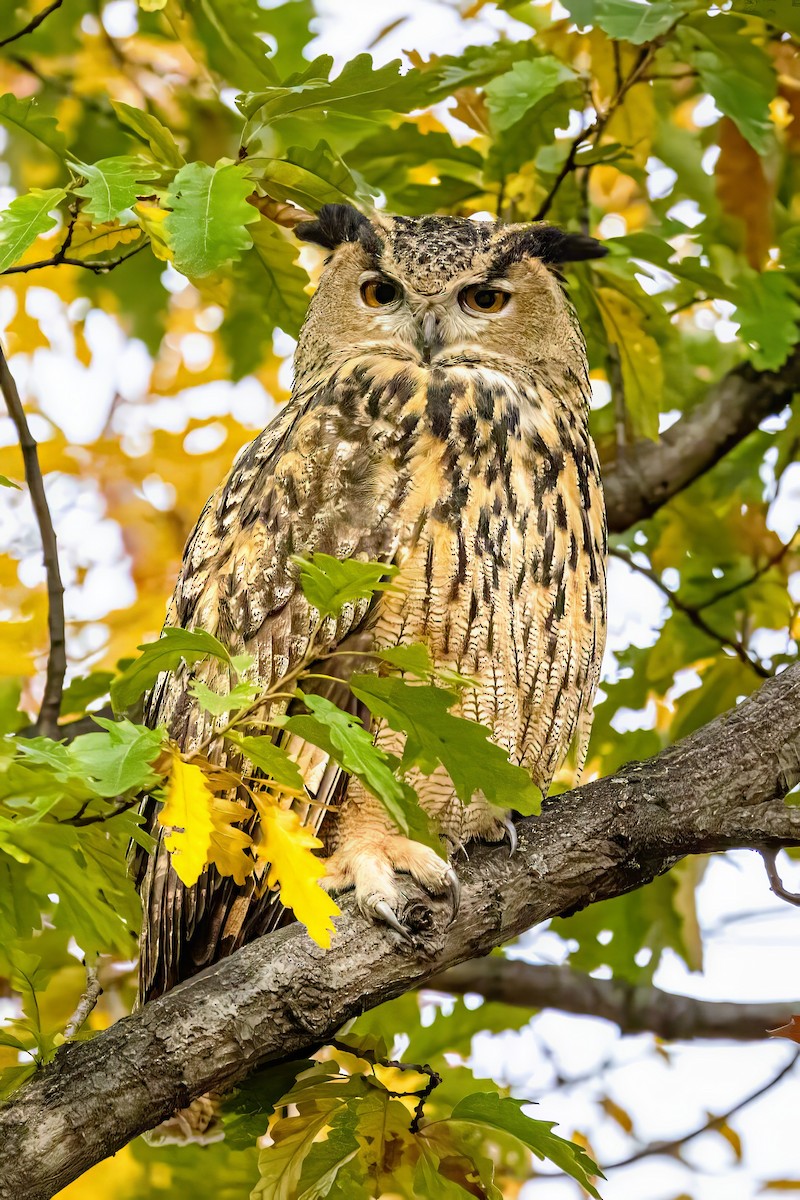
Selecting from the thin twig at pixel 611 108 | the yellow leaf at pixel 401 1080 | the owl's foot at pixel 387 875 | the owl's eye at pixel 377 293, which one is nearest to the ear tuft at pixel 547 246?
the thin twig at pixel 611 108

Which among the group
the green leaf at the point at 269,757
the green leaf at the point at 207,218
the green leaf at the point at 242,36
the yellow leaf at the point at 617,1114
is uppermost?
the green leaf at the point at 242,36

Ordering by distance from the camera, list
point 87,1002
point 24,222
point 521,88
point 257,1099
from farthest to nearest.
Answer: point 521,88, point 257,1099, point 87,1002, point 24,222

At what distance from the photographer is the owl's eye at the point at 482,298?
274 cm

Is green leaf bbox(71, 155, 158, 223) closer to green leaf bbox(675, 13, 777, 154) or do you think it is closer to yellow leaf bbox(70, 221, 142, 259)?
yellow leaf bbox(70, 221, 142, 259)

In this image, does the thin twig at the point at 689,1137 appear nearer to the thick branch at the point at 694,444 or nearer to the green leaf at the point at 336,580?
the thick branch at the point at 694,444

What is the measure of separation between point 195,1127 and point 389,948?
0.77m

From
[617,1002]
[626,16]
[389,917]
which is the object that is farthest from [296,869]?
[617,1002]

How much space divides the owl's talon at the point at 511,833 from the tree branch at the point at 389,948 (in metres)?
0.01

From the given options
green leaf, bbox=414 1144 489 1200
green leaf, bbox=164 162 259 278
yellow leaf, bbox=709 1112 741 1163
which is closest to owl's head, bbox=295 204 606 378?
green leaf, bbox=164 162 259 278

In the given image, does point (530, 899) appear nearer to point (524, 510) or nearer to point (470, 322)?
point (524, 510)

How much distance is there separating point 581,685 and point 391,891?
65 cm

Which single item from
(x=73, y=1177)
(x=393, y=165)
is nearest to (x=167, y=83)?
(x=393, y=165)

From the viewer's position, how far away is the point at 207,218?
173 cm

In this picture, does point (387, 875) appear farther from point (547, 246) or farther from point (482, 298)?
point (547, 246)
